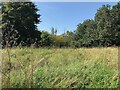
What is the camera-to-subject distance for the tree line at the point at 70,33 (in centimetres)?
2645

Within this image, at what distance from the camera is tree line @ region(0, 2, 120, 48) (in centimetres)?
2645

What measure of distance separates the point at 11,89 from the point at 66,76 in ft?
3.93

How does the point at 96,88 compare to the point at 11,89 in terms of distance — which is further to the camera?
the point at 96,88

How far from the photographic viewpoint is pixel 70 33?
43812 mm

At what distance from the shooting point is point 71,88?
5027mm

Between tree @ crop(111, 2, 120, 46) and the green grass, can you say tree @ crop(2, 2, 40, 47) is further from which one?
the green grass

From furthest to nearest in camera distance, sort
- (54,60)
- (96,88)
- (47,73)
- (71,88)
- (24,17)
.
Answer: (24,17) < (54,60) < (47,73) < (96,88) < (71,88)

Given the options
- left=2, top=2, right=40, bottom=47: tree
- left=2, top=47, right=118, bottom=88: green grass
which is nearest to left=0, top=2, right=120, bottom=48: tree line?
left=2, top=2, right=40, bottom=47: tree

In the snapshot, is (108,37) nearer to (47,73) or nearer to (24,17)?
(24,17)

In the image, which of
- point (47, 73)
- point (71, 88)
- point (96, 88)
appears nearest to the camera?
point (71, 88)

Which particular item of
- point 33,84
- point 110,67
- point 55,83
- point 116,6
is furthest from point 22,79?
point 116,6

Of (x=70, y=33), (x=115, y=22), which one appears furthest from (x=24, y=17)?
(x=70, y=33)

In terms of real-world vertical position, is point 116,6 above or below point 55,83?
above

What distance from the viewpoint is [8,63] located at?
4.95m
